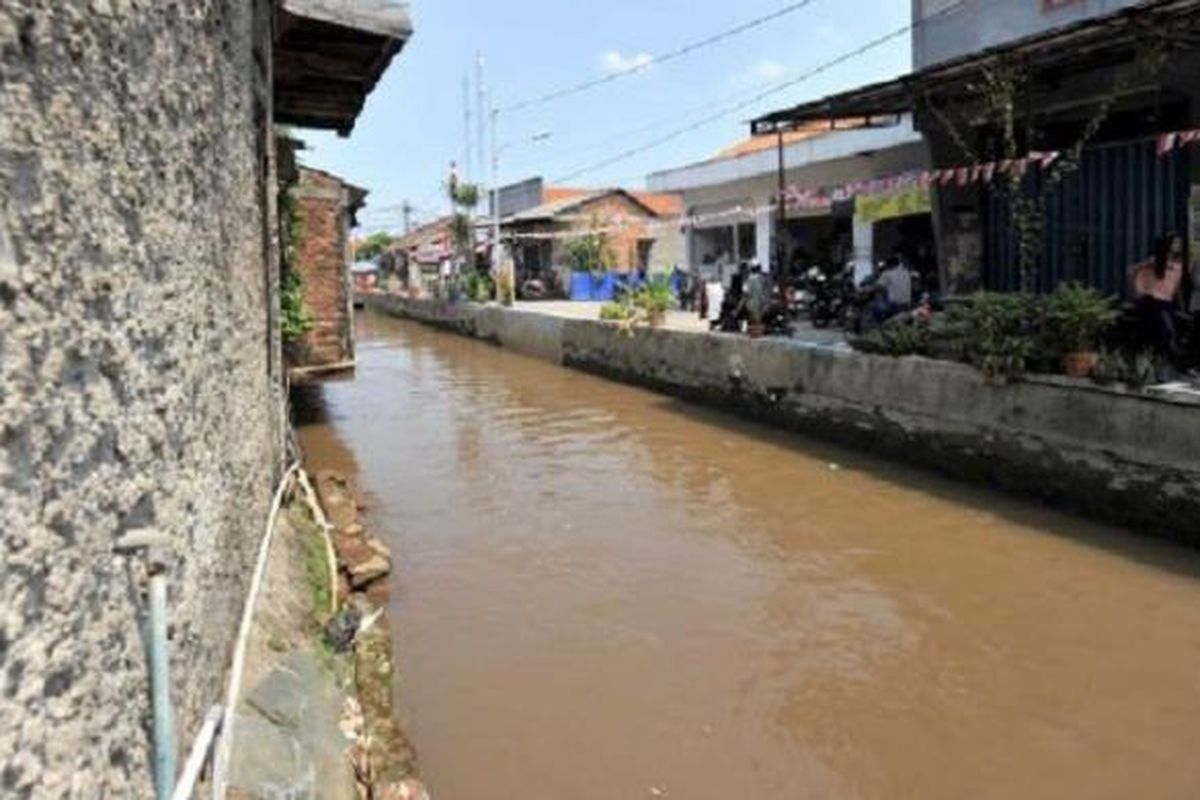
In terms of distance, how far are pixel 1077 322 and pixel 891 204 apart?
9881mm

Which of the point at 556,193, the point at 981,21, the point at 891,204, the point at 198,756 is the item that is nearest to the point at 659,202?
the point at 556,193

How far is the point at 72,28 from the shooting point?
1831mm

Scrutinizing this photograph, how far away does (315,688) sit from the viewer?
4496 millimetres

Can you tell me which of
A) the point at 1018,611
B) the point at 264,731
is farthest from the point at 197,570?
the point at 1018,611

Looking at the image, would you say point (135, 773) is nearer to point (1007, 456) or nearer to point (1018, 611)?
point (1018, 611)

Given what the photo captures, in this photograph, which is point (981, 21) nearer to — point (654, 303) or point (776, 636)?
point (654, 303)

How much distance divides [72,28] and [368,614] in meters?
5.11

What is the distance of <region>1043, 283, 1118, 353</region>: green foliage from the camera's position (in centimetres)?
1037

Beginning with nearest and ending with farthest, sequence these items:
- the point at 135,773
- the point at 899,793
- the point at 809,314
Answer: the point at 135,773
the point at 899,793
the point at 809,314

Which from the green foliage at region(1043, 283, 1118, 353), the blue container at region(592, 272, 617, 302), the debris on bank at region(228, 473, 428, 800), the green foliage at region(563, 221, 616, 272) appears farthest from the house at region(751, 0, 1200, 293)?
the blue container at region(592, 272, 617, 302)

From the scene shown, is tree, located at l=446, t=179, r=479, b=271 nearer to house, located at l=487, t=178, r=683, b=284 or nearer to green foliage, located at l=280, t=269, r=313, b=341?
house, located at l=487, t=178, r=683, b=284

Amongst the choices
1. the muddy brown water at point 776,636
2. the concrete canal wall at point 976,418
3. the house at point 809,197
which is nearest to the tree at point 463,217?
the house at point 809,197

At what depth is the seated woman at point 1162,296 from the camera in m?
10.5

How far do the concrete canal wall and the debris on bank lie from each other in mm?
5993
